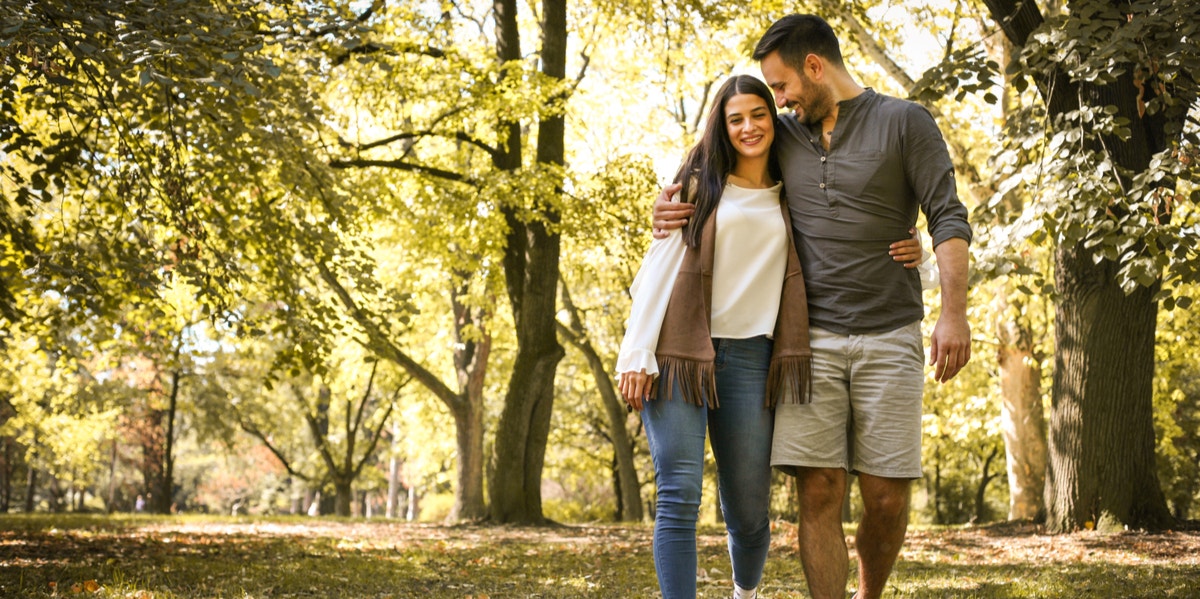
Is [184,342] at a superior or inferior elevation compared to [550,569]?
superior

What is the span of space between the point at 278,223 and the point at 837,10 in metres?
6.48

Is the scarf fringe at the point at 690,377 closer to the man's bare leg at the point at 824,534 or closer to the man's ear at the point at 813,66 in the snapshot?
the man's bare leg at the point at 824,534

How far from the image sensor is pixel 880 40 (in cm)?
1329

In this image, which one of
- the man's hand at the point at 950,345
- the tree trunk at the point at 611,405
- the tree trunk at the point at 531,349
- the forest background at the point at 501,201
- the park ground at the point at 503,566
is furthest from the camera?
the tree trunk at the point at 611,405

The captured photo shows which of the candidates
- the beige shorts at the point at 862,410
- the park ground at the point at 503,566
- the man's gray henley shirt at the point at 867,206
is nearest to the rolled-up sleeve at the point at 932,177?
the man's gray henley shirt at the point at 867,206

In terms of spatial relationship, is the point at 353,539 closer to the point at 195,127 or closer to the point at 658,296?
the point at 195,127

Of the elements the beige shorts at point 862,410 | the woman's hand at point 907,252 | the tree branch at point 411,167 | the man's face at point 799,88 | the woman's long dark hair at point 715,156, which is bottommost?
the beige shorts at point 862,410

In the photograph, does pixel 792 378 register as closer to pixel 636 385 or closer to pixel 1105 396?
pixel 636 385

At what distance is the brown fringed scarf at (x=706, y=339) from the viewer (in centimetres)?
354

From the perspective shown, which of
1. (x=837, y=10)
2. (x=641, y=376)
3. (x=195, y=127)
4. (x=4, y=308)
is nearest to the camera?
(x=641, y=376)

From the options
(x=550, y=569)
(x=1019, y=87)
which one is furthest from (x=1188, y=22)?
(x=550, y=569)

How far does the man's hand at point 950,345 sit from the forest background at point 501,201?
3639mm

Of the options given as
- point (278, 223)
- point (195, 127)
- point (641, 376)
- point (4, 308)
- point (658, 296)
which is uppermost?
point (195, 127)

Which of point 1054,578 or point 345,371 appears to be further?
point 345,371
